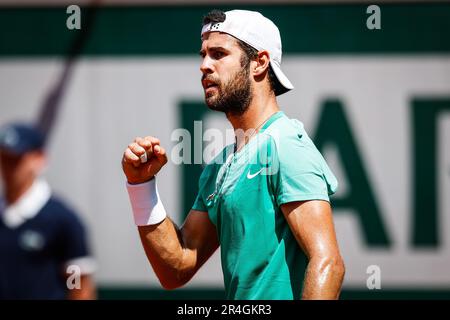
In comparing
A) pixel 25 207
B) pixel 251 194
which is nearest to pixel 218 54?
pixel 251 194

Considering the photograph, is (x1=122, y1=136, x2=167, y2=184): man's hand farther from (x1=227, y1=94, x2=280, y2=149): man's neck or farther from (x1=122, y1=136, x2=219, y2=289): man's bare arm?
(x1=227, y1=94, x2=280, y2=149): man's neck

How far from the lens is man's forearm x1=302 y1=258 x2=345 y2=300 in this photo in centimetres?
296

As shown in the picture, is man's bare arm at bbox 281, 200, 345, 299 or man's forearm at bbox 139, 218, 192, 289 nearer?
man's bare arm at bbox 281, 200, 345, 299

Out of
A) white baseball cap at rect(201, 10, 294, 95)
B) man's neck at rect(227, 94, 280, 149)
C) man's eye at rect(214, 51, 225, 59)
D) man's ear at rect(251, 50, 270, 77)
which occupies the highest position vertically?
white baseball cap at rect(201, 10, 294, 95)

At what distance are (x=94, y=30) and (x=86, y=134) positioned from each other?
36.1 inches

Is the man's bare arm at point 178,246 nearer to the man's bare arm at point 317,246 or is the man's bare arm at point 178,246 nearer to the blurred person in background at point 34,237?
the man's bare arm at point 317,246

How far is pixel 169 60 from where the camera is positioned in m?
7.69

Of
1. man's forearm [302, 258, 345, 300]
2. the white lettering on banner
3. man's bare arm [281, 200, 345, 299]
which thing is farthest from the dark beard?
the white lettering on banner

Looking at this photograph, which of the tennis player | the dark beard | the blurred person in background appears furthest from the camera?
the blurred person in background

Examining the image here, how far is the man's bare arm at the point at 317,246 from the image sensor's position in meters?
2.96

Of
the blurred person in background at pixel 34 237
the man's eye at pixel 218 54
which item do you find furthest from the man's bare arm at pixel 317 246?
the blurred person in background at pixel 34 237

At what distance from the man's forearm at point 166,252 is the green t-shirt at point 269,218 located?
0.30 metres

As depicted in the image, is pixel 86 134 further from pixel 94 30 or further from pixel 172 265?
pixel 172 265
